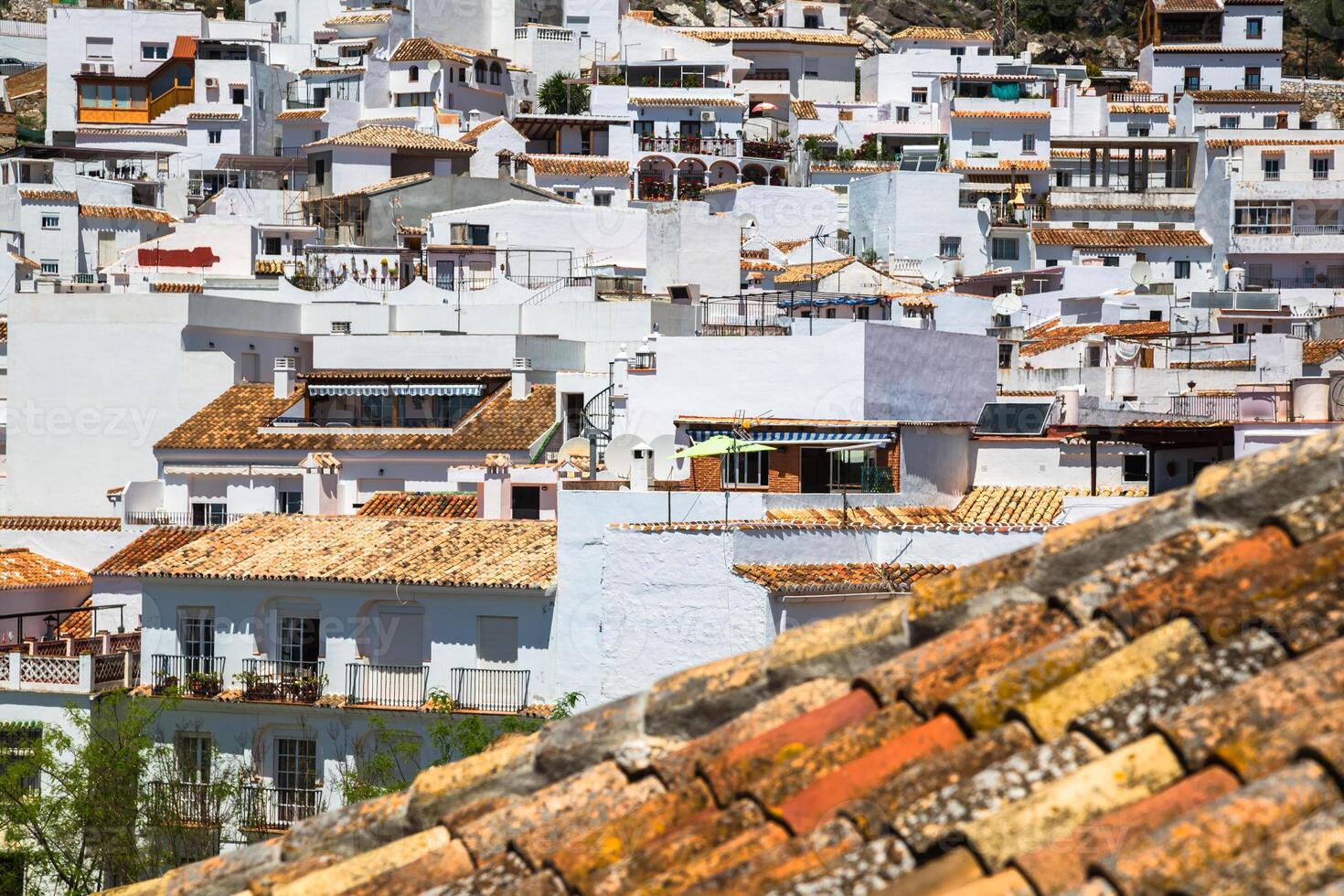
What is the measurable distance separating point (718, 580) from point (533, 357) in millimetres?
19403

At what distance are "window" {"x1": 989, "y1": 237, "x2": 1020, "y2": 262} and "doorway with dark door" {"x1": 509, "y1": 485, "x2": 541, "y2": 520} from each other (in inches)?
1546

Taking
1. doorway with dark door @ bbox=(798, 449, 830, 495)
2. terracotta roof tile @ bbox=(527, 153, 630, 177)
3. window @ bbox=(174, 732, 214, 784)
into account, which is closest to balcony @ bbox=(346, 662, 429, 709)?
window @ bbox=(174, 732, 214, 784)

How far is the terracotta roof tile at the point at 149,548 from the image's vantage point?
3369cm

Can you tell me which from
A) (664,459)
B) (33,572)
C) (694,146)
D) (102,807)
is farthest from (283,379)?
(694,146)

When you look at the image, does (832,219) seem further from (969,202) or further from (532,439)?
(532,439)

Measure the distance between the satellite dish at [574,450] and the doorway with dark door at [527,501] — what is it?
874mm

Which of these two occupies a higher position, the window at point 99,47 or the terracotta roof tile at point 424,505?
the window at point 99,47

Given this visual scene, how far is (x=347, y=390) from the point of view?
40.8 m

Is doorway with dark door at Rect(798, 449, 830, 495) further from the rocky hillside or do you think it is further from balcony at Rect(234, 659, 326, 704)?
the rocky hillside

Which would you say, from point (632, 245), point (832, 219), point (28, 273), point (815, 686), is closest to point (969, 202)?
point (832, 219)

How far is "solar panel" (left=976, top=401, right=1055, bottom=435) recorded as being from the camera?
109 feet

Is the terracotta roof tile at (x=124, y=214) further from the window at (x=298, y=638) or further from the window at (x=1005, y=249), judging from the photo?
the window at (x=298, y=638)

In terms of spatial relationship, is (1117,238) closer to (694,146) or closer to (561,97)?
(694,146)

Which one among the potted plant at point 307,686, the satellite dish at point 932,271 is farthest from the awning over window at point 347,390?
the satellite dish at point 932,271
